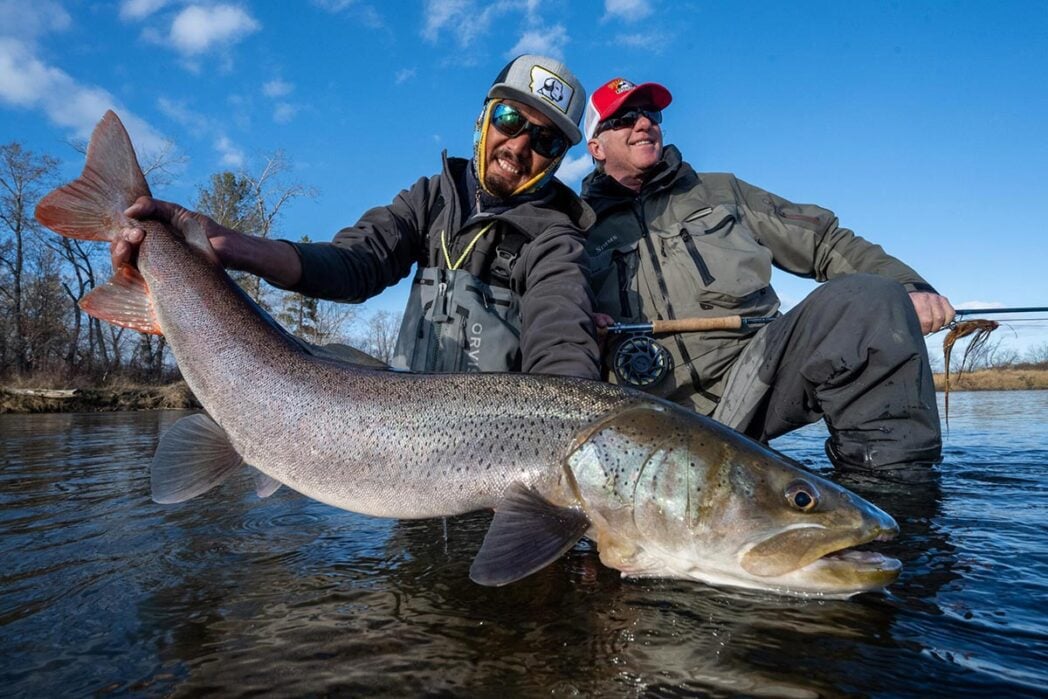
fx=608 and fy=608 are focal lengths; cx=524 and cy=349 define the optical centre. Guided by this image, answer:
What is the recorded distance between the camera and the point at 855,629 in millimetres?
1979

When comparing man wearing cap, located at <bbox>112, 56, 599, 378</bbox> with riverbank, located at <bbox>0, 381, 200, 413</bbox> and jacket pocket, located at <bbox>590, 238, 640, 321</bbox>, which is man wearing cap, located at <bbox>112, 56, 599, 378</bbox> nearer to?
jacket pocket, located at <bbox>590, 238, 640, 321</bbox>

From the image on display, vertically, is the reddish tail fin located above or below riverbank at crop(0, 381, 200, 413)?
above

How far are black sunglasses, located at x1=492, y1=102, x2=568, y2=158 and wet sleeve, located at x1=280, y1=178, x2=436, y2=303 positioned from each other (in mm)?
865

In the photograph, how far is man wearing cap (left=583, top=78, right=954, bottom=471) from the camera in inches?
163

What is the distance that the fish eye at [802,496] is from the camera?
227 centimetres

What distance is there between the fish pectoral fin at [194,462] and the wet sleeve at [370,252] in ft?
4.35

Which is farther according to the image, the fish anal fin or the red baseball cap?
the red baseball cap

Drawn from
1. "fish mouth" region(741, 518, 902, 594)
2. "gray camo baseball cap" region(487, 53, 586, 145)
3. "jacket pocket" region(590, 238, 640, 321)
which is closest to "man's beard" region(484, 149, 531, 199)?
"gray camo baseball cap" region(487, 53, 586, 145)

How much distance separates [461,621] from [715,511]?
3.39 feet

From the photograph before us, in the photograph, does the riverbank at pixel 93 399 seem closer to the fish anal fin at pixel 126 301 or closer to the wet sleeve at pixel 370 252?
the wet sleeve at pixel 370 252

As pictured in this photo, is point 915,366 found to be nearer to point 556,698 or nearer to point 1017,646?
point 1017,646

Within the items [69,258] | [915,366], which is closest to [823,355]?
[915,366]

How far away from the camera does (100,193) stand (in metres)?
3.28

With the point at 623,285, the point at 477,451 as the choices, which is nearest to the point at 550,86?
the point at 623,285
